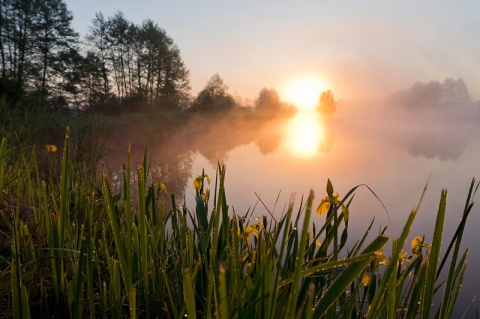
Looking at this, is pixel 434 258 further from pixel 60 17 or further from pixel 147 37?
pixel 147 37

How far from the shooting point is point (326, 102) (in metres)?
62.0

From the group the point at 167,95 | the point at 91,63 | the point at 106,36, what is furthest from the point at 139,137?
the point at 106,36

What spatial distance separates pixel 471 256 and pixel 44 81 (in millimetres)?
27597

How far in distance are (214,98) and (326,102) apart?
3229 cm

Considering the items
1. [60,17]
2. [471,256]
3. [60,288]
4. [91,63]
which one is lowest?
[471,256]

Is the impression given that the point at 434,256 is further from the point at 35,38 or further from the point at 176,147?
the point at 35,38

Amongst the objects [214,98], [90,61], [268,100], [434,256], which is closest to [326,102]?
[268,100]

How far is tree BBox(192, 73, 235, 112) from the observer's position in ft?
109

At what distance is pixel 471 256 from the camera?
4.07 m

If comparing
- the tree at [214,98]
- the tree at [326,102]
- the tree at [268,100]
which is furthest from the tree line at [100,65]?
the tree at [326,102]

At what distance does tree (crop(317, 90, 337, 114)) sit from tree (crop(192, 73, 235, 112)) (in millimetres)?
27485

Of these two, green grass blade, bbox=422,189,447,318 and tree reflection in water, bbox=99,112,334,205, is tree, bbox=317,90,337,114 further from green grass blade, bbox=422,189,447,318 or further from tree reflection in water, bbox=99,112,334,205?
green grass blade, bbox=422,189,447,318

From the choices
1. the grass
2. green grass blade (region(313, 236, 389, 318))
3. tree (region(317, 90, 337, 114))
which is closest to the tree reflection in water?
the grass

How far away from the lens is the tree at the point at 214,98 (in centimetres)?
3328
